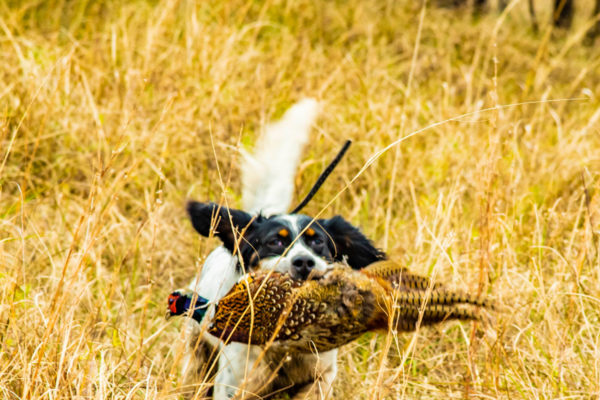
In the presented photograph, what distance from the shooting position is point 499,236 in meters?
3.04

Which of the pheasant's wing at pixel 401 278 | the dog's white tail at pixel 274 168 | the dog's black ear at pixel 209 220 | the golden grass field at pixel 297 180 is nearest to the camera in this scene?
the pheasant's wing at pixel 401 278

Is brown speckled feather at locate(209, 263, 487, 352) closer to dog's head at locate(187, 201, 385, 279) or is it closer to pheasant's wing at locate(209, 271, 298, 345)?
pheasant's wing at locate(209, 271, 298, 345)

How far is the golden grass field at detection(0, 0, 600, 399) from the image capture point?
2.12 metres

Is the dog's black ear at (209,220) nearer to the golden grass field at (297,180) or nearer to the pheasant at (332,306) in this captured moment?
the golden grass field at (297,180)

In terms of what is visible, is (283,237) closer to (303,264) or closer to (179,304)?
(303,264)

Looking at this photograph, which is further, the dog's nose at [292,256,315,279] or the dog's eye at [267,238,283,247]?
the dog's eye at [267,238,283,247]

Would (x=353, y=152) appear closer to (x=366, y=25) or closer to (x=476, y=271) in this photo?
(x=476, y=271)

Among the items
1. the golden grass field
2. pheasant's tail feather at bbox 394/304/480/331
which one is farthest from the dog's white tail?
pheasant's tail feather at bbox 394/304/480/331

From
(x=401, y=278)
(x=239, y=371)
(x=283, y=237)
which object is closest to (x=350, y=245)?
(x=283, y=237)

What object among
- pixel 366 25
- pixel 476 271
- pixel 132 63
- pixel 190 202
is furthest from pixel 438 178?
pixel 366 25

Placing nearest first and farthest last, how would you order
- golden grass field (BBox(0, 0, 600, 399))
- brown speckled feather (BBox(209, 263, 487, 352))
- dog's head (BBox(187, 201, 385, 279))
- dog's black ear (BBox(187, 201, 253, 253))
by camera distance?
1. brown speckled feather (BBox(209, 263, 487, 352))
2. golden grass field (BBox(0, 0, 600, 399))
3. dog's head (BBox(187, 201, 385, 279))
4. dog's black ear (BBox(187, 201, 253, 253))

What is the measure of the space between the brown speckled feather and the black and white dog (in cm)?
8

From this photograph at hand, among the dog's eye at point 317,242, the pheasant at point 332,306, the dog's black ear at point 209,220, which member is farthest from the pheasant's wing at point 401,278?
the dog's black ear at point 209,220

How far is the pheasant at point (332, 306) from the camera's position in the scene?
1.80 metres
